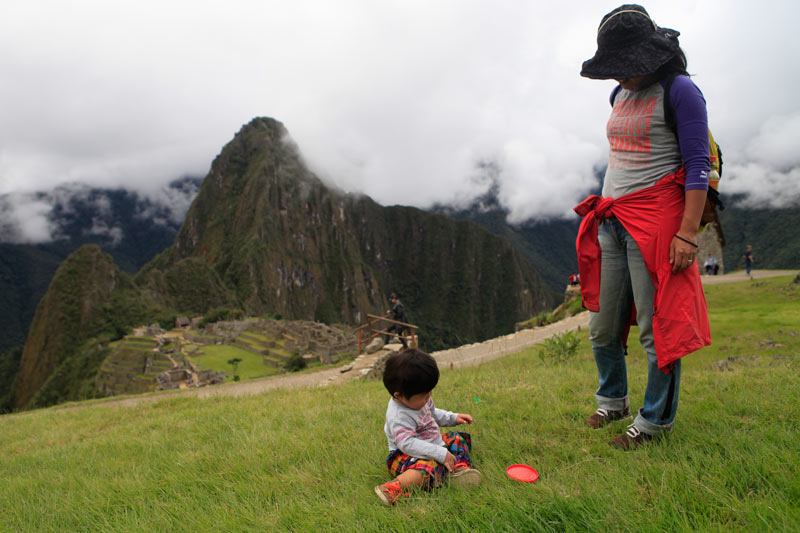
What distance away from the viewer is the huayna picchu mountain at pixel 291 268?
222 ft

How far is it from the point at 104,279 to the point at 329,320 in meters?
54.8

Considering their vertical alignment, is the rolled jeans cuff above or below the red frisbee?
above

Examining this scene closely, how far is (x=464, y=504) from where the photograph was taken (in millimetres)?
1593

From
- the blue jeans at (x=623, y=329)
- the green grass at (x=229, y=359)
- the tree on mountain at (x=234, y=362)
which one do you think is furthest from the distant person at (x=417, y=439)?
the tree on mountain at (x=234, y=362)

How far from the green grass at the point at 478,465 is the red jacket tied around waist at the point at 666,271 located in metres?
0.47

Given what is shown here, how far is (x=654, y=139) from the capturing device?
2.11 metres

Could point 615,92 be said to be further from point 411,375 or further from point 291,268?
point 291,268

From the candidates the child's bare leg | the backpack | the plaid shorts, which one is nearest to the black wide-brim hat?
the backpack

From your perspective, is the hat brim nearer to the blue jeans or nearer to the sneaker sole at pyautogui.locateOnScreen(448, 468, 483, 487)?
the blue jeans

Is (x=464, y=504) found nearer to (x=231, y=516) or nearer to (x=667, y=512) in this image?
(x=667, y=512)

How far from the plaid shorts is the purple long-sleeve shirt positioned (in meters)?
1.57

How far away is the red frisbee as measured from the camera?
1.76m

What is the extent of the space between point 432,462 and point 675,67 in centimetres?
224

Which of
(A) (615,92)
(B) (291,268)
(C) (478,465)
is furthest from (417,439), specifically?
(B) (291,268)
